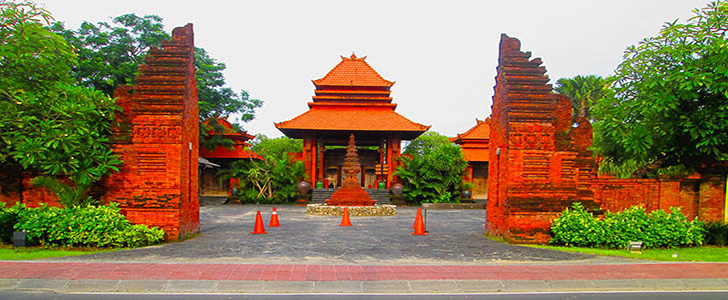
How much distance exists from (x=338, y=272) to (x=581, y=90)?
104ft

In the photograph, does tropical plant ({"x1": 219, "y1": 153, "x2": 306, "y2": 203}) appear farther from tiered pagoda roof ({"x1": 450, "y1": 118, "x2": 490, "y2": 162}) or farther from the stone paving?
the stone paving

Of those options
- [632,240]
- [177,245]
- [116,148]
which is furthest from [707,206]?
[116,148]

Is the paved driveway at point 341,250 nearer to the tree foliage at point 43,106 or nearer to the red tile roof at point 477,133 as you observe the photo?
the tree foliage at point 43,106

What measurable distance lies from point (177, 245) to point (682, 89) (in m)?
10.3

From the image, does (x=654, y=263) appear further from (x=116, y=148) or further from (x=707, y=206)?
(x=116, y=148)

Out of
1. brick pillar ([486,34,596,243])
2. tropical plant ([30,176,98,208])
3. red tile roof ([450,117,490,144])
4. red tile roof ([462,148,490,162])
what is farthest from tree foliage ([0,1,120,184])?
red tile roof ([450,117,490,144])

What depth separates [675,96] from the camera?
9.44m

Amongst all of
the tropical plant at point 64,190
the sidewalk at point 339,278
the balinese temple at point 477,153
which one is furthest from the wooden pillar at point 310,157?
the sidewalk at point 339,278

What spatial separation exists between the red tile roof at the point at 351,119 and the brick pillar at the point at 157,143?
16.8 meters

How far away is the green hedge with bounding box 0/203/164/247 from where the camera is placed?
8.80 metres

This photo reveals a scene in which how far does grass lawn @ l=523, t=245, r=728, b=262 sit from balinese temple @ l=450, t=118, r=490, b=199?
77.2 feet

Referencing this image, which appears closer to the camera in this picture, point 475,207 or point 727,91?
point 727,91

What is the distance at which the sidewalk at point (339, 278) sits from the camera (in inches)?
243

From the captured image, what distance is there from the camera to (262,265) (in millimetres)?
7344
